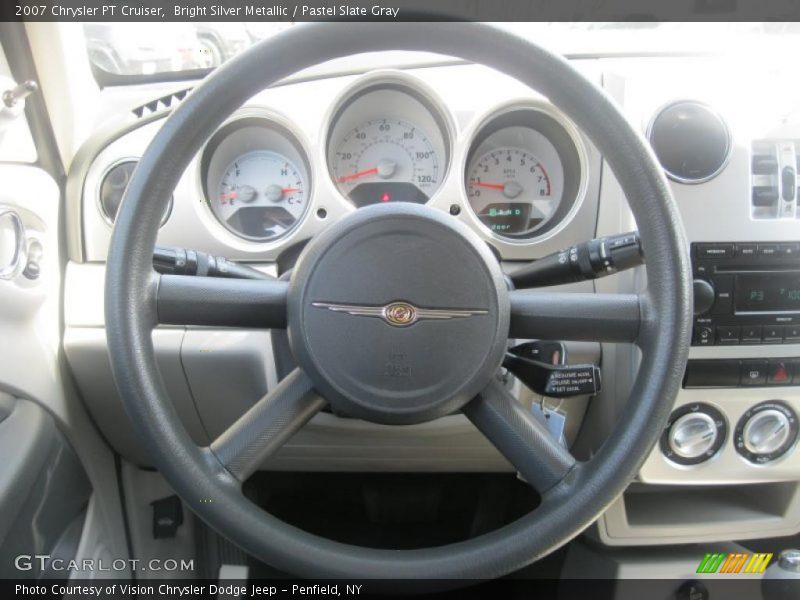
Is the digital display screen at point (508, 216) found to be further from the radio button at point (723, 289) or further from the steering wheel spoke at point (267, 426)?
the steering wheel spoke at point (267, 426)

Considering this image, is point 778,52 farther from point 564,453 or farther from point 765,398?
point 564,453

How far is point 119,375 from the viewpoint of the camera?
2.65 ft

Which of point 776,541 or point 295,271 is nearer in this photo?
point 295,271

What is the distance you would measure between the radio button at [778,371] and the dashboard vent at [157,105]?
122 cm

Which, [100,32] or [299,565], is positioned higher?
[100,32]

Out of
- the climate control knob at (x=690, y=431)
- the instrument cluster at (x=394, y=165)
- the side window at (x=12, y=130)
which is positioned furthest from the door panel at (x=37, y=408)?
the climate control knob at (x=690, y=431)

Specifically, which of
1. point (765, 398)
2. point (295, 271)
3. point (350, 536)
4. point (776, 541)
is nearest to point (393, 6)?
point (295, 271)

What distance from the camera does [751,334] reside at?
1.21 m

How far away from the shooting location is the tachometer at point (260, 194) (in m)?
1.34

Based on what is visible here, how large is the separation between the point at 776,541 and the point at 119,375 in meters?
1.56

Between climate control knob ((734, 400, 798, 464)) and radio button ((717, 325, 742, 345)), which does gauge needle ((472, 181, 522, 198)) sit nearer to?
radio button ((717, 325, 742, 345))

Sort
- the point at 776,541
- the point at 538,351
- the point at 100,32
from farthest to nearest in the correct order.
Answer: the point at 776,541
the point at 100,32
the point at 538,351

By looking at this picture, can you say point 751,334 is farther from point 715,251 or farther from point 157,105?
point 157,105

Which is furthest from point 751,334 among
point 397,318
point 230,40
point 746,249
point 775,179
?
point 230,40
